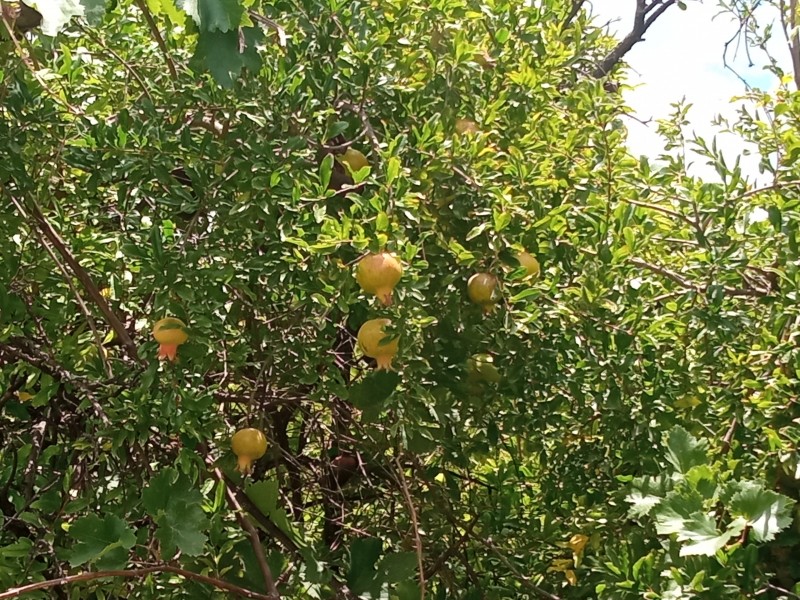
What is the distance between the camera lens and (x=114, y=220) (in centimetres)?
162

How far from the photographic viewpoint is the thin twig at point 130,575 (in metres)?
1.11

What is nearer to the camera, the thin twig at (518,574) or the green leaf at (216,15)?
the green leaf at (216,15)

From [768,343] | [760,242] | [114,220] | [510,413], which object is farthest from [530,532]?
[114,220]

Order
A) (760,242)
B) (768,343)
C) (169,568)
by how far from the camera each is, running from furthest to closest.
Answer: (760,242)
(768,343)
(169,568)

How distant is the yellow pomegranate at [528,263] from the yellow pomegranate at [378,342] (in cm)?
26

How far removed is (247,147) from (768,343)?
→ 98 centimetres

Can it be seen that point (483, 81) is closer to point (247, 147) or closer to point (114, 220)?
point (247, 147)

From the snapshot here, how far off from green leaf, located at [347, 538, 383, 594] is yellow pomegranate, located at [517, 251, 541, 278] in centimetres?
65

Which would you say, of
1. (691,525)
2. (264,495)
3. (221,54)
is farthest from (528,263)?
(264,495)

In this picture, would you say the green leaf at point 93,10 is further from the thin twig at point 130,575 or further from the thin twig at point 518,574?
the thin twig at point 518,574

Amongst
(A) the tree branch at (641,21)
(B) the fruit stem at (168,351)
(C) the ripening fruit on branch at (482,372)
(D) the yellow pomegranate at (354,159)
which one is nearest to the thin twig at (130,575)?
(B) the fruit stem at (168,351)

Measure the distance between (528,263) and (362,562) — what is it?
2.32 ft

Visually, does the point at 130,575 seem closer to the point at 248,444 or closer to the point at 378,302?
the point at 248,444

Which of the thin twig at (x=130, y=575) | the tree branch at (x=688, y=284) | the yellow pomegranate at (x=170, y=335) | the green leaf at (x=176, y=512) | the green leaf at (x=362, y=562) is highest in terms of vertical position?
the tree branch at (x=688, y=284)
